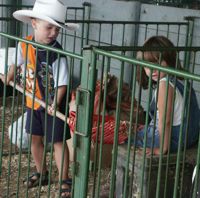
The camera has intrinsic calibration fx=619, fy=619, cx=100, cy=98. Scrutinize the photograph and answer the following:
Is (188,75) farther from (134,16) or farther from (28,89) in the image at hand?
(134,16)

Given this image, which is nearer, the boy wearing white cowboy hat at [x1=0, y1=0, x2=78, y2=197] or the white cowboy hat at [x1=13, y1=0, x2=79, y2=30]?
the boy wearing white cowboy hat at [x1=0, y1=0, x2=78, y2=197]

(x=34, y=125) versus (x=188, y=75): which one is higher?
(x=188, y=75)

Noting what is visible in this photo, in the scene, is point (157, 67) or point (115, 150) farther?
point (115, 150)

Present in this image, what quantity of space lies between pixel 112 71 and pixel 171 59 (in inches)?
135

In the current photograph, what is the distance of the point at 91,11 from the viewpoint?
8078 mm

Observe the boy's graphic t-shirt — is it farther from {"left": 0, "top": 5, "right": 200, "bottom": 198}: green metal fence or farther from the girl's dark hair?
the girl's dark hair

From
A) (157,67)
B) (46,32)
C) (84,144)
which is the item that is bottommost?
(84,144)

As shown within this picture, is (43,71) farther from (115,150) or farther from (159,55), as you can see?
(115,150)

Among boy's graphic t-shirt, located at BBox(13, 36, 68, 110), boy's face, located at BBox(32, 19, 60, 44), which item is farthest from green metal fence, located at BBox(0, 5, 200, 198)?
boy's face, located at BBox(32, 19, 60, 44)

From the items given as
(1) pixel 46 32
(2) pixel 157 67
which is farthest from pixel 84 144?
(1) pixel 46 32

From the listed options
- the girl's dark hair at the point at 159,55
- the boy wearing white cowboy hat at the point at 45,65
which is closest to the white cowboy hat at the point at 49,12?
the boy wearing white cowboy hat at the point at 45,65

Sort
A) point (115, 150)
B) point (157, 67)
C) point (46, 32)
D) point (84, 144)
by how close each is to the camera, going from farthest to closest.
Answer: point (46, 32) → point (84, 144) → point (115, 150) → point (157, 67)

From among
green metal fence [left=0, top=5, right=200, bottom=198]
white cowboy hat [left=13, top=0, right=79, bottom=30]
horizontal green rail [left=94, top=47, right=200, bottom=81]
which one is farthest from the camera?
white cowboy hat [left=13, top=0, right=79, bottom=30]

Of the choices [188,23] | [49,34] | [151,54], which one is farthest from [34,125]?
[188,23]
